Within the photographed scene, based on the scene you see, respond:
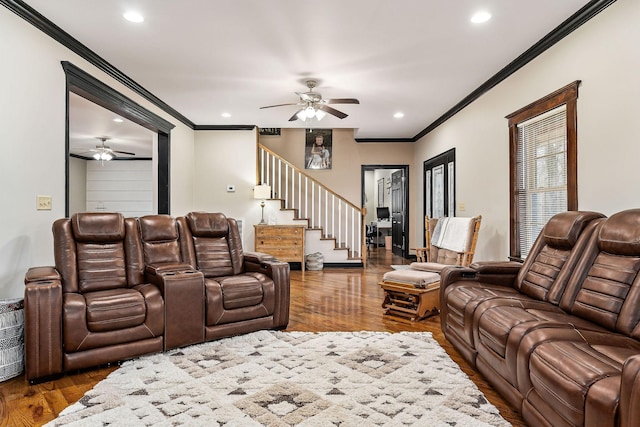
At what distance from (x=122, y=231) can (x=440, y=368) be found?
2.88 m

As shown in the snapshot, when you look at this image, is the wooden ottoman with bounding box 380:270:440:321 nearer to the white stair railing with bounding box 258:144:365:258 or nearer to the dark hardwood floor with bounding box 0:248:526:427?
the dark hardwood floor with bounding box 0:248:526:427

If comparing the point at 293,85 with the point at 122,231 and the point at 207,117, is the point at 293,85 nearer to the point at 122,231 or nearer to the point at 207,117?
the point at 207,117

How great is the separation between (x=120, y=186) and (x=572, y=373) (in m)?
11.8

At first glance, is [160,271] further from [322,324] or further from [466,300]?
[466,300]

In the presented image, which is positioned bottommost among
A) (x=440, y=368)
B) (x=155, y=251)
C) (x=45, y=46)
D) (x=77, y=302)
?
(x=440, y=368)

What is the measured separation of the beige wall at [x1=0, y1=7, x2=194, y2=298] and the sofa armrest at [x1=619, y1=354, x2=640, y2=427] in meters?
3.83

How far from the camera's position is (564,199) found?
355 cm

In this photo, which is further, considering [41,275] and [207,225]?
[207,225]

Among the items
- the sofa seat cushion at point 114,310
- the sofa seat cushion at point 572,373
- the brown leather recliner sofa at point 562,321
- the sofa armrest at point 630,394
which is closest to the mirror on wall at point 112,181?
the sofa seat cushion at point 114,310

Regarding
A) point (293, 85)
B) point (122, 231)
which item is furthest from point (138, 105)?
point (122, 231)

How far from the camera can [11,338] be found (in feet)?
8.40

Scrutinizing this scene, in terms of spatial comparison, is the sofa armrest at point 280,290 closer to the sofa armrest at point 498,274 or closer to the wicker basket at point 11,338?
the sofa armrest at point 498,274

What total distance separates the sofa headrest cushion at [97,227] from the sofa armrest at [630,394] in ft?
11.6

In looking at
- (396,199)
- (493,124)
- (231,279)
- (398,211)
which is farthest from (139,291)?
(396,199)
